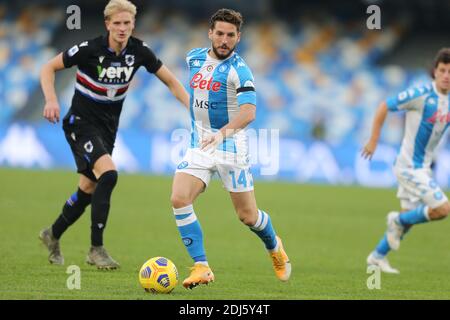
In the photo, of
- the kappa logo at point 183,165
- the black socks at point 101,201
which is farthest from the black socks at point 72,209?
the kappa logo at point 183,165

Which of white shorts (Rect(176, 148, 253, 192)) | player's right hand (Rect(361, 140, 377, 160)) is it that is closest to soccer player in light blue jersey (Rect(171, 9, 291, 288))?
white shorts (Rect(176, 148, 253, 192))

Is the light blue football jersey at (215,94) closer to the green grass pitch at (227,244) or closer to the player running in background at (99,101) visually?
the player running in background at (99,101)

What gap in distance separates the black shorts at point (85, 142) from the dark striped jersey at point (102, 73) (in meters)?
0.07

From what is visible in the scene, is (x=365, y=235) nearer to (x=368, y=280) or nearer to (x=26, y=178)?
(x=368, y=280)

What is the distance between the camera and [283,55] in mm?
31688

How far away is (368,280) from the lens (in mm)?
8703

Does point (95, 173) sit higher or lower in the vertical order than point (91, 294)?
higher

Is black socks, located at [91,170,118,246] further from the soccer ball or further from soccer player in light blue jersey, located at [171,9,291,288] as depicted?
the soccer ball

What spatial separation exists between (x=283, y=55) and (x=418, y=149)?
21741 mm

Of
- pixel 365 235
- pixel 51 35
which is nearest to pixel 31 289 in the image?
pixel 365 235

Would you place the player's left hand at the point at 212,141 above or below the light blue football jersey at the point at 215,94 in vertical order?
below

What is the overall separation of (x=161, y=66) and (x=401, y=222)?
3398 mm

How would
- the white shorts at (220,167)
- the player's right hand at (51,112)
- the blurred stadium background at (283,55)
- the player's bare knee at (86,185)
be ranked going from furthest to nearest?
the blurred stadium background at (283,55)
the player's bare knee at (86,185)
the player's right hand at (51,112)
the white shorts at (220,167)

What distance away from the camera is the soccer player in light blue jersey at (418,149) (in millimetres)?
9898
